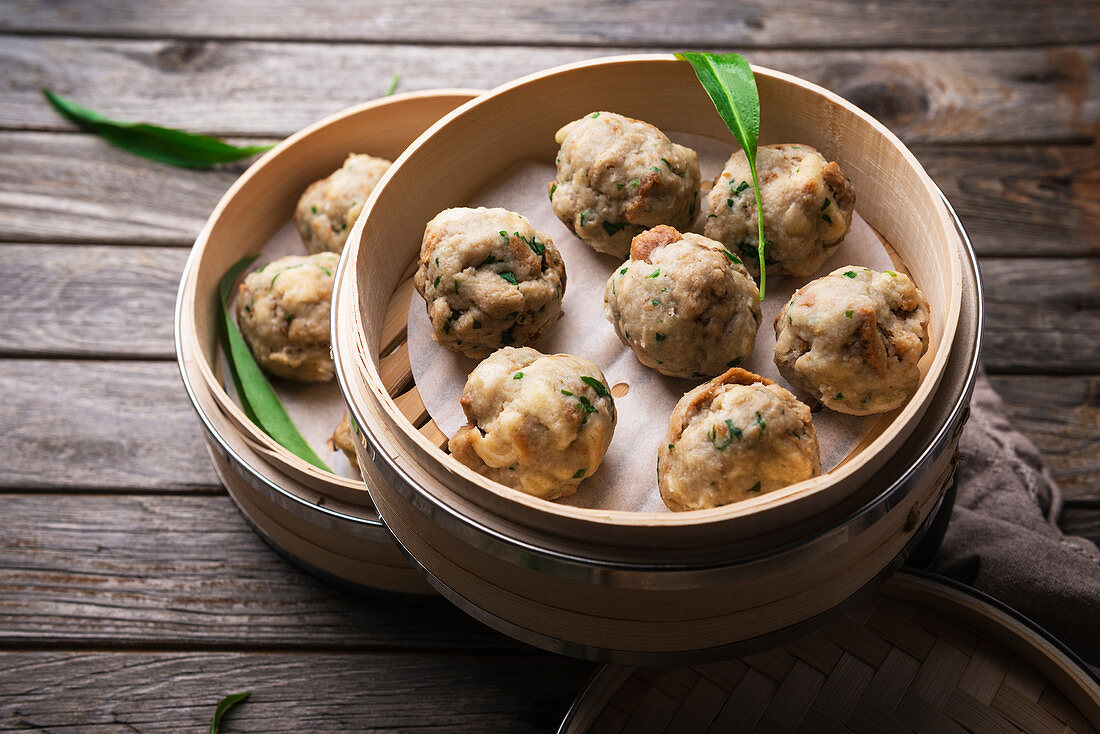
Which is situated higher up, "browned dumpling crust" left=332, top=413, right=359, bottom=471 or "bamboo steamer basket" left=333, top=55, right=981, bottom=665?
"bamboo steamer basket" left=333, top=55, right=981, bottom=665

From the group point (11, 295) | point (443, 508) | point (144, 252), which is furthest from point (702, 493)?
point (11, 295)

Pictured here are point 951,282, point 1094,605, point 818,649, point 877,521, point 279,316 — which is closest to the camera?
point 877,521

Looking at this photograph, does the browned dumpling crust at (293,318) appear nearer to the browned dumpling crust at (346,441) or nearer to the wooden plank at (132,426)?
the browned dumpling crust at (346,441)

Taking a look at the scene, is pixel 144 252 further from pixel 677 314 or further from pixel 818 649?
pixel 818 649

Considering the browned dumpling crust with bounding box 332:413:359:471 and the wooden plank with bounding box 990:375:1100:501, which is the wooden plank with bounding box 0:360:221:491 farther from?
the wooden plank with bounding box 990:375:1100:501

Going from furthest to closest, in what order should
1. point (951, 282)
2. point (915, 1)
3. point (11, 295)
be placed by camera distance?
point (915, 1) < point (11, 295) < point (951, 282)

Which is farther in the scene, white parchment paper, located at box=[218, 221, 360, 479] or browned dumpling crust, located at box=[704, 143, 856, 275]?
white parchment paper, located at box=[218, 221, 360, 479]

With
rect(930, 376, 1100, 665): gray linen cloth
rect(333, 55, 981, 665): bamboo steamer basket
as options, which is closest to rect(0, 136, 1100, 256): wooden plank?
rect(930, 376, 1100, 665): gray linen cloth
